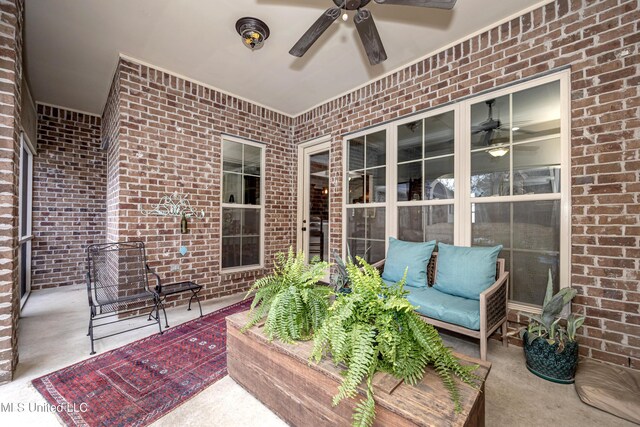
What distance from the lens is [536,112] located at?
8.00 ft

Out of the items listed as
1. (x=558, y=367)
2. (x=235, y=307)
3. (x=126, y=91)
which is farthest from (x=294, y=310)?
(x=126, y=91)

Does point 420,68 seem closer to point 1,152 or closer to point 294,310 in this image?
point 294,310

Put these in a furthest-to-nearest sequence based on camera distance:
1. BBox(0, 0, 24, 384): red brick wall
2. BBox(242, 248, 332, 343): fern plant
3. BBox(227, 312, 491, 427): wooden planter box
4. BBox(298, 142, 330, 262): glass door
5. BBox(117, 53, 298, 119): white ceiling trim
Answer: BBox(298, 142, 330, 262): glass door < BBox(117, 53, 298, 119): white ceiling trim < BBox(0, 0, 24, 384): red brick wall < BBox(242, 248, 332, 343): fern plant < BBox(227, 312, 491, 427): wooden planter box

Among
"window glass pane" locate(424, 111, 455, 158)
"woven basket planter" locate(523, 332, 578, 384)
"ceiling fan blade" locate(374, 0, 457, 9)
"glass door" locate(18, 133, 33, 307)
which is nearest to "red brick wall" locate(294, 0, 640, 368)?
"woven basket planter" locate(523, 332, 578, 384)

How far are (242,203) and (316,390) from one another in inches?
130

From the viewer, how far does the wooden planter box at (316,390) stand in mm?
1027

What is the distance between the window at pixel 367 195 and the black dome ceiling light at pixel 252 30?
1.80 m

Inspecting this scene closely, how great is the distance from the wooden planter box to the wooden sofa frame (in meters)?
0.83

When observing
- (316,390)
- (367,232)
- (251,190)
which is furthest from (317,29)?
(251,190)

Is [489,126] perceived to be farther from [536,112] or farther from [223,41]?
Result: [223,41]

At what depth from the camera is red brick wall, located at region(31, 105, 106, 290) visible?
14.0 feet

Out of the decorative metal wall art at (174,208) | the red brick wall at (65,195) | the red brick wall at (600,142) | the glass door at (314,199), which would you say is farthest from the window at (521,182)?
the red brick wall at (65,195)

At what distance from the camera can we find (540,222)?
2400 mm

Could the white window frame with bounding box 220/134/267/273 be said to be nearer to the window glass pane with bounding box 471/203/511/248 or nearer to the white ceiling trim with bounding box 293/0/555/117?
the white ceiling trim with bounding box 293/0/555/117
